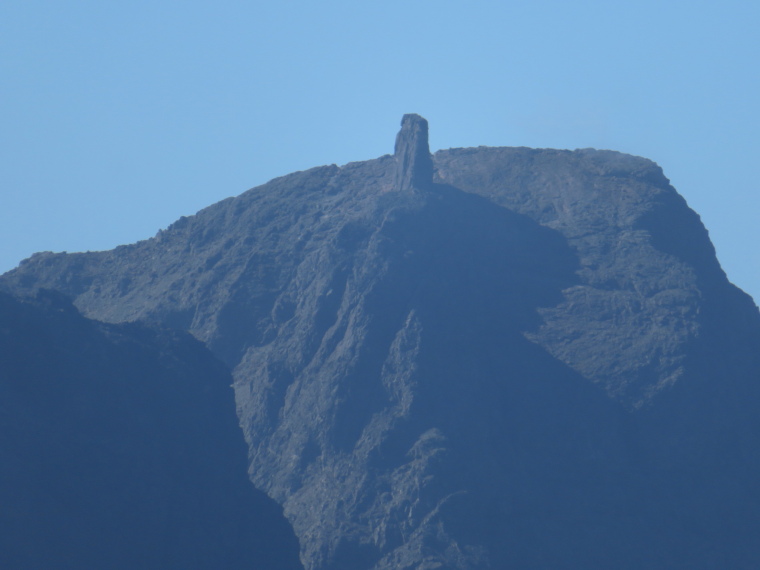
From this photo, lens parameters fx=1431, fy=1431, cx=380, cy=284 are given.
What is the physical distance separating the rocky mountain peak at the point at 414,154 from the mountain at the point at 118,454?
2946cm

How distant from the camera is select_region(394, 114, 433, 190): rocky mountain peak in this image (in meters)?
99.1

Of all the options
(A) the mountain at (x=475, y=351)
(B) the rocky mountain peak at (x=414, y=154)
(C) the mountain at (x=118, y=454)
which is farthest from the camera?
(B) the rocky mountain peak at (x=414, y=154)

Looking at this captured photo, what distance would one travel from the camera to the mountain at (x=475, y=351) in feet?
265

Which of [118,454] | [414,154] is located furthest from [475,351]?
[118,454]

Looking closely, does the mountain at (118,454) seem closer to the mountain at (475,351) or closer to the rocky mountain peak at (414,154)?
the mountain at (475,351)

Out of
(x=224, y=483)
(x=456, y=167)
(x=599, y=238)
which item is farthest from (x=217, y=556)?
(x=456, y=167)

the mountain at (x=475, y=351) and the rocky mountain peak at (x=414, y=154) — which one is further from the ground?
the rocky mountain peak at (x=414, y=154)

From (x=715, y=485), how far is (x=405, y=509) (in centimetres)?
1870

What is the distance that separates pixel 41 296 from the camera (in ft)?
226

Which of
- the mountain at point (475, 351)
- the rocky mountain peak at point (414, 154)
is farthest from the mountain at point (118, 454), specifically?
the rocky mountain peak at point (414, 154)

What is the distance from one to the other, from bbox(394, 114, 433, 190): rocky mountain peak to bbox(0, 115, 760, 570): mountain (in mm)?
201

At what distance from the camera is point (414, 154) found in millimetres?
100188

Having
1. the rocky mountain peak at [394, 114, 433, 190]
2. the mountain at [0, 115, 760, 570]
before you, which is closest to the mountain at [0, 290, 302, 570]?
the mountain at [0, 115, 760, 570]

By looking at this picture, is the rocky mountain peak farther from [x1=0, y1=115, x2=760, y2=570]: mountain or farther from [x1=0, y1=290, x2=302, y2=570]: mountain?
[x1=0, y1=290, x2=302, y2=570]: mountain
